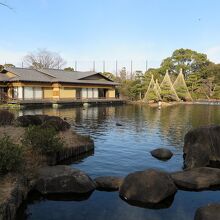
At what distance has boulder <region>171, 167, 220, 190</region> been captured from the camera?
10023 millimetres

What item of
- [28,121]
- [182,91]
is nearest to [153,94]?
[182,91]

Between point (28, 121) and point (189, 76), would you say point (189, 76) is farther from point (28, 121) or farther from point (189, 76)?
point (28, 121)

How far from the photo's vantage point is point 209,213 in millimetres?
7191

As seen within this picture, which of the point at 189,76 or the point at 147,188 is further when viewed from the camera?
the point at 189,76

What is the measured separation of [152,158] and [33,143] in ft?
18.3

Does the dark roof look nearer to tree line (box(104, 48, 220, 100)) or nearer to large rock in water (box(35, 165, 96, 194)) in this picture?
tree line (box(104, 48, 220, 100))

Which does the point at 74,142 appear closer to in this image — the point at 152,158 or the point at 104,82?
the point at 152,158

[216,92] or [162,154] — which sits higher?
[216,92]

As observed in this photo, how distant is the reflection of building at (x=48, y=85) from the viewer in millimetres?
45853

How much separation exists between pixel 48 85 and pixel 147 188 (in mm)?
42594

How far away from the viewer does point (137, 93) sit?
63.2 m

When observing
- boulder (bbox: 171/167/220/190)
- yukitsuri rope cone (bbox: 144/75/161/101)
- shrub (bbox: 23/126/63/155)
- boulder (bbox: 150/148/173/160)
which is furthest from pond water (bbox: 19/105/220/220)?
yukitsuri rope cone (bbox: 144/75/161/101)

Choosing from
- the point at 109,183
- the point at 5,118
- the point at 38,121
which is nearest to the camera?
the point at 109,183

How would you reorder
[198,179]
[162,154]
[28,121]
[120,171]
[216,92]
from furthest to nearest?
[216,92] → [28,121] → [162,154] → [120,171] → [198,179]
